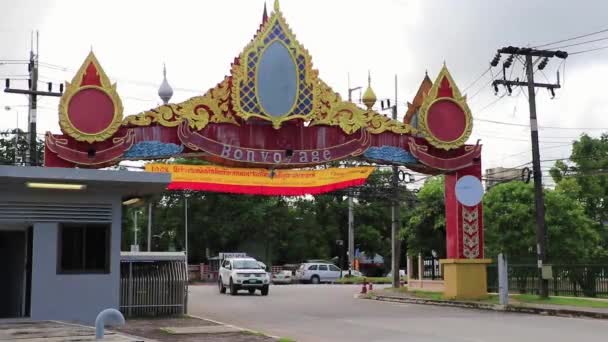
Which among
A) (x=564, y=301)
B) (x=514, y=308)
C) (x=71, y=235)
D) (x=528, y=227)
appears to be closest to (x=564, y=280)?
(x=564, y=301)

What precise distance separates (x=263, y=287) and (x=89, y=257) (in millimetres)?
19556

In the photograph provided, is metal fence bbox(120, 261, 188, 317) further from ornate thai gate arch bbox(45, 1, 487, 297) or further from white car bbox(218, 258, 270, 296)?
white car bbox(218, 258, 270, 296)

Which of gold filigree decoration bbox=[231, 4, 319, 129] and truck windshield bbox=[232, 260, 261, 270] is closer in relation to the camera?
gold filigree decoration bbox=[231, 4, 319, 129]

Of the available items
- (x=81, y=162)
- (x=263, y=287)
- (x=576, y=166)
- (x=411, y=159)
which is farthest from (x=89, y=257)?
(x=576, y=166)

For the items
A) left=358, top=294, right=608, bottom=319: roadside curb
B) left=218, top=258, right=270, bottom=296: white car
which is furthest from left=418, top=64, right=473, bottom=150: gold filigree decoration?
left=218, top=258, right=270, bottom=296: white car

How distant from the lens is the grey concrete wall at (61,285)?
55.9ft

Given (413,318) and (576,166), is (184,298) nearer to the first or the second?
(413,318)

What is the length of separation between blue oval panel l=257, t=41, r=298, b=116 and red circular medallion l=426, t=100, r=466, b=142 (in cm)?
568

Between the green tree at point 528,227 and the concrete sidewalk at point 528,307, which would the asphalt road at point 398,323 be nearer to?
the concrete sidewalk at point 528,307

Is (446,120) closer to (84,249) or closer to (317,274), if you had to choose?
(84,249)

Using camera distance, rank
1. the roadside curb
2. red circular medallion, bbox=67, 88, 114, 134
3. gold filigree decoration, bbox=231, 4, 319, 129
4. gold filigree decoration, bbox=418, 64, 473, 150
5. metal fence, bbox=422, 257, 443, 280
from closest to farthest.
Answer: the roadside curb → red circular medallion, bbox=67, 88, 114, 134 → gold filigree decoration, bbox=231, 4, 319, 129 → gold filigree decoration, bbox=418, 64, 473, 150 → metal fence, bbox=422, 257, 443, 280

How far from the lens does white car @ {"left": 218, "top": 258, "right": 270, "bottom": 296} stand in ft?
120

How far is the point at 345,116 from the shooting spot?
27.4 m

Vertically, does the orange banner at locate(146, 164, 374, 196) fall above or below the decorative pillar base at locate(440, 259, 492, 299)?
above
